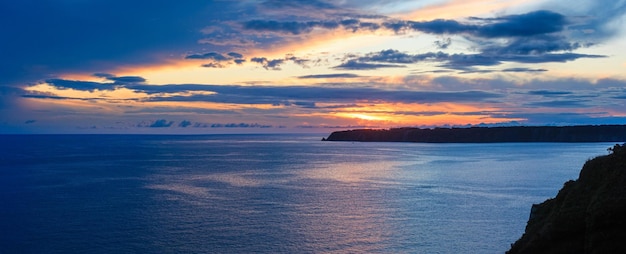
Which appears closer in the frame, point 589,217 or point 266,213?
point 589,217

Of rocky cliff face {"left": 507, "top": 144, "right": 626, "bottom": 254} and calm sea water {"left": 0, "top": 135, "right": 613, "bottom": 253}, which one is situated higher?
rocky cliff face {"left": 507, "top": 144, "right": 626, "bottom": 254}

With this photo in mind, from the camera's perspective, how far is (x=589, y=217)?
20.9 m

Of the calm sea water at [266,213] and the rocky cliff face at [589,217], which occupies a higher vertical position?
the rocky cliff face at [589,217]

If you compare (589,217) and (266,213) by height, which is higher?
(589,217)

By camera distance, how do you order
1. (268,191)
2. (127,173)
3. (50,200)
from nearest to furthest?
(50,200), (268,191), (127,173)

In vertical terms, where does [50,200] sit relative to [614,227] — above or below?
below

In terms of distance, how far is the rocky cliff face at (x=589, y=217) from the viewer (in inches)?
796

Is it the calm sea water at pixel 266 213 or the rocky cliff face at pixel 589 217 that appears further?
the calm sea water at pixel 266 213

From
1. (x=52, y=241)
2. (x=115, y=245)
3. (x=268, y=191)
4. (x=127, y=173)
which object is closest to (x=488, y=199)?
(x=268, y=191)

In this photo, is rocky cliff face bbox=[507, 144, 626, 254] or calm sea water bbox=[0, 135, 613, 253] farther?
calm sea water bbox=[0, 135, 613, 253]

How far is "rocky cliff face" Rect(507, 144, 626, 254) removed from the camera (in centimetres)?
2022

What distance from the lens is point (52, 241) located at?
42188 mm

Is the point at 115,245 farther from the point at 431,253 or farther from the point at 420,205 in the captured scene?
the point at 420,205

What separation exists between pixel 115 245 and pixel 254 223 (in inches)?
512
